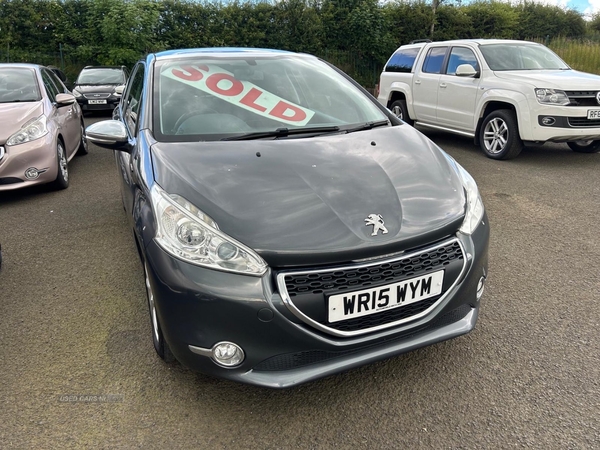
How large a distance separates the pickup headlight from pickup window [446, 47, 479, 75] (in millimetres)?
1228

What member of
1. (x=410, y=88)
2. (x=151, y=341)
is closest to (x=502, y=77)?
(x=410, y=88)

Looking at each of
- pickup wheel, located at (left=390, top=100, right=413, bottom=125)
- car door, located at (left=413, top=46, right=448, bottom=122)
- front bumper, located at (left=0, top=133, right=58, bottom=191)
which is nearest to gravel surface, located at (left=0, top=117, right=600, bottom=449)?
front bumper, located at (left=0, top=133, right=58, bottom=191)

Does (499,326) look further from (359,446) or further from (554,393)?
(359,446)

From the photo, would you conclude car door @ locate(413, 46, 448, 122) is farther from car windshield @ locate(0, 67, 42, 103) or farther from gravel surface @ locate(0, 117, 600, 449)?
car windshield @ locate(0, 67, 42, 103)

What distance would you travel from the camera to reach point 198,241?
1952 mm

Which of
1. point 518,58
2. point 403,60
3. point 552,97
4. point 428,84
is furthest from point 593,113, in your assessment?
point 403,60

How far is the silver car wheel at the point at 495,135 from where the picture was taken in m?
6.72

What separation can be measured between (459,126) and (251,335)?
660 centimetres

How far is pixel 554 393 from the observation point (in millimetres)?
2211

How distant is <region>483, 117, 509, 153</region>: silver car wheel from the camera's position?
22.1 ft

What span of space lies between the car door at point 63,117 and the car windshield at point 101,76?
5685mm

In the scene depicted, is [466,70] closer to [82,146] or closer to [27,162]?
[27,162]

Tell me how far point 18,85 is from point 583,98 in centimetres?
733

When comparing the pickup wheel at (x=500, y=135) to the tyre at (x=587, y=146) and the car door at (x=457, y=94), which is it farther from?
the tyre at (x=587, y=146)
